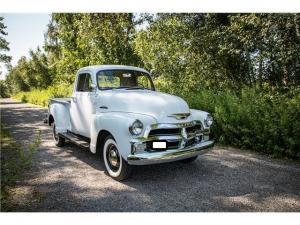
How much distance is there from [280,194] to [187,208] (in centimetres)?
135

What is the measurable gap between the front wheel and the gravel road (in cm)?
12

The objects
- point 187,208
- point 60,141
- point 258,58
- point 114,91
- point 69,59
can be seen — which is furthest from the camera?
point 69,59

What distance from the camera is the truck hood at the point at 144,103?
4648 mm

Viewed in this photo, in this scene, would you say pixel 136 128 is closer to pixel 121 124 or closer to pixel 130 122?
pixel 130 122

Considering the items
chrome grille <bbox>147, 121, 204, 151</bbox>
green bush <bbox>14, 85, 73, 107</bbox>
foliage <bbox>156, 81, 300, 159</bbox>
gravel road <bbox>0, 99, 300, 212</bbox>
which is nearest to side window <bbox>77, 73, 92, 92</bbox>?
gravel road <bbox>0, 99, 300, 212</bbox>

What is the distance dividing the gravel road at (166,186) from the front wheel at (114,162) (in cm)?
12

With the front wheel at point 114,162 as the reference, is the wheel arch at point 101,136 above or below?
above

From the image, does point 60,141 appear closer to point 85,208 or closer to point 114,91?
point 114,91

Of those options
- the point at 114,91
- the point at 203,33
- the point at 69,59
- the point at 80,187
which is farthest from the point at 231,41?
the point at 69,59

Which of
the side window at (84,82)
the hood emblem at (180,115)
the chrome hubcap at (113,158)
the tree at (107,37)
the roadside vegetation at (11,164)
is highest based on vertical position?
the tree at (107,37)

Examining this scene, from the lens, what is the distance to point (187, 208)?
12.6 feet

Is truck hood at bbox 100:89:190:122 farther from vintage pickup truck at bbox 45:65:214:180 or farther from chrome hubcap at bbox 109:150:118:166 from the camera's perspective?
chrome hubcap at bbox 109:150:118:166

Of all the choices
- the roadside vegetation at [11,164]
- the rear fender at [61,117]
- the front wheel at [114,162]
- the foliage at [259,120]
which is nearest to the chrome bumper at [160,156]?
the front wheel at [114,162]

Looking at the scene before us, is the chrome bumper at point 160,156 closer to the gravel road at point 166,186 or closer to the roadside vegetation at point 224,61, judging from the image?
the gravel road at point 166,186
